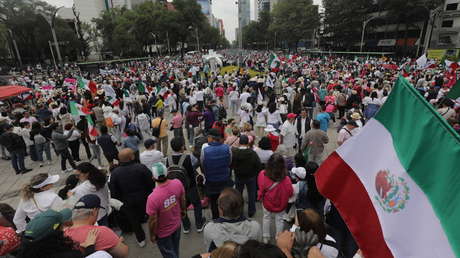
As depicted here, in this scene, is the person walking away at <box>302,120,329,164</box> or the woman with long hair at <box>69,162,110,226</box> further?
the person walking away at <box>302,120,329,164</box>

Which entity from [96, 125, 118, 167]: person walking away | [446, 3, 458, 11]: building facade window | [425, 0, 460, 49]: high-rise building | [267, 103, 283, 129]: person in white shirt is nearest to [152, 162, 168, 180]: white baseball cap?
[96, 125, 118, 167]: person walking away

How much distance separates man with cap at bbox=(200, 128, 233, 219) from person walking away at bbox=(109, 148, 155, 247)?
949 millimetres

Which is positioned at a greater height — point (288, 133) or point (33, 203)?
point (33, 203)

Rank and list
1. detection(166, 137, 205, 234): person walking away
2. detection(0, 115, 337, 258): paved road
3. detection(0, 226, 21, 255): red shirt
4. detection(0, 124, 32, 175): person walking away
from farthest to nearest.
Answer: detection(0, 124, 32, 175): person walking away
detection(0, 115, 337, 258): paved road
detection(166, 137, 205, 234): person walking away
detection(0, 226, 21, 255): red shirt

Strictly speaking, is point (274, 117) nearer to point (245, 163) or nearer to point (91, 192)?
point (245, 163)

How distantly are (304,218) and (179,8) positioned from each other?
77079mm

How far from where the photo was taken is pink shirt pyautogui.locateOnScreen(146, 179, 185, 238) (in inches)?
123

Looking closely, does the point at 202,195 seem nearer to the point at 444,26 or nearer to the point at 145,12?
the point at 444,26

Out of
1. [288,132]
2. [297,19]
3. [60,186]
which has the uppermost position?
[297,19]

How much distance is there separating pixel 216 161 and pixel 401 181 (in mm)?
3004

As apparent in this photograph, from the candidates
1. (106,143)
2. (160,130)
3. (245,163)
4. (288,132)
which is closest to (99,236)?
(245,163)

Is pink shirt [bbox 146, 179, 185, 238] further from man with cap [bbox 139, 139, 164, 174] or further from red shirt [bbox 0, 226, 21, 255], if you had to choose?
man with cap [bbox 139, 139, 164, 174]

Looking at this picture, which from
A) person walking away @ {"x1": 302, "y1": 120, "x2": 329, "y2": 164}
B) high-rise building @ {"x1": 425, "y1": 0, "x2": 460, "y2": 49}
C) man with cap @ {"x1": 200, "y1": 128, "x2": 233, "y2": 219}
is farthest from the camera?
high-rise building @ {"x1": 425, "y1": 0, "x2": 460, "y2": 49}

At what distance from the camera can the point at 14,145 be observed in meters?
7.81
